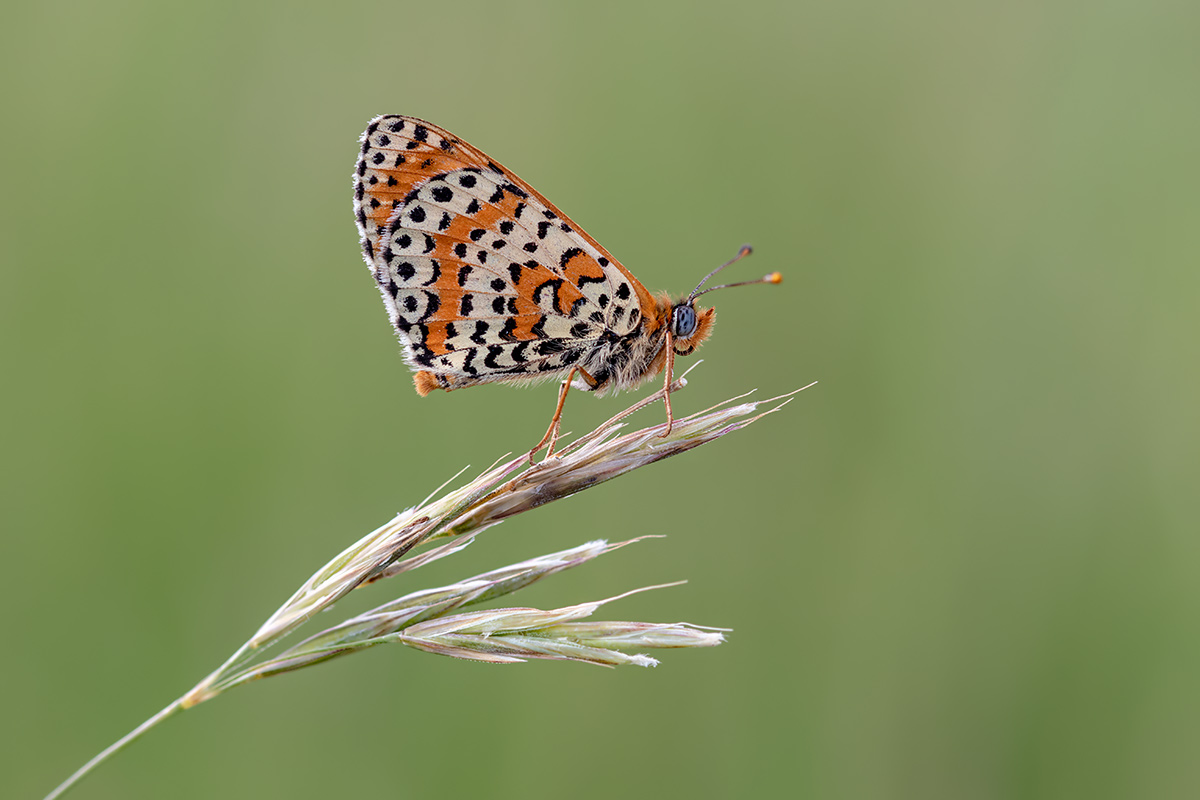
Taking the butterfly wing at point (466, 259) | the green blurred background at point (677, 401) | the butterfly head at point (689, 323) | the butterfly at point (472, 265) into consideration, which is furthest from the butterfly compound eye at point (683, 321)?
the green blurred background at point (677, 401)

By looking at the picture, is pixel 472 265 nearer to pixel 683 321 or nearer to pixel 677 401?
pixel 683 321

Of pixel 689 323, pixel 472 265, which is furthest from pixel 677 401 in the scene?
pixel 472 265

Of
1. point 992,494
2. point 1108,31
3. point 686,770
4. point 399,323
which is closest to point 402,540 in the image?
point 399,323

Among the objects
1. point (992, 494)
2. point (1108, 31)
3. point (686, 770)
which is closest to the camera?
point (686, 770)

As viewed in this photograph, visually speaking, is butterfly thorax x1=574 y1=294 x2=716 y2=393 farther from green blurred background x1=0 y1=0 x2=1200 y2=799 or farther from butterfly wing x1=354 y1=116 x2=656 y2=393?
green blurred background x1=0 y1=0 x2=1200 y2=799

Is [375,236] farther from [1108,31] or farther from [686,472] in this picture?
[1108,31]

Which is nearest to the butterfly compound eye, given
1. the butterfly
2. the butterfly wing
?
the butterfly

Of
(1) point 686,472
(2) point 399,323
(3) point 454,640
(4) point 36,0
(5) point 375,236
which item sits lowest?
(1) point 686,472
